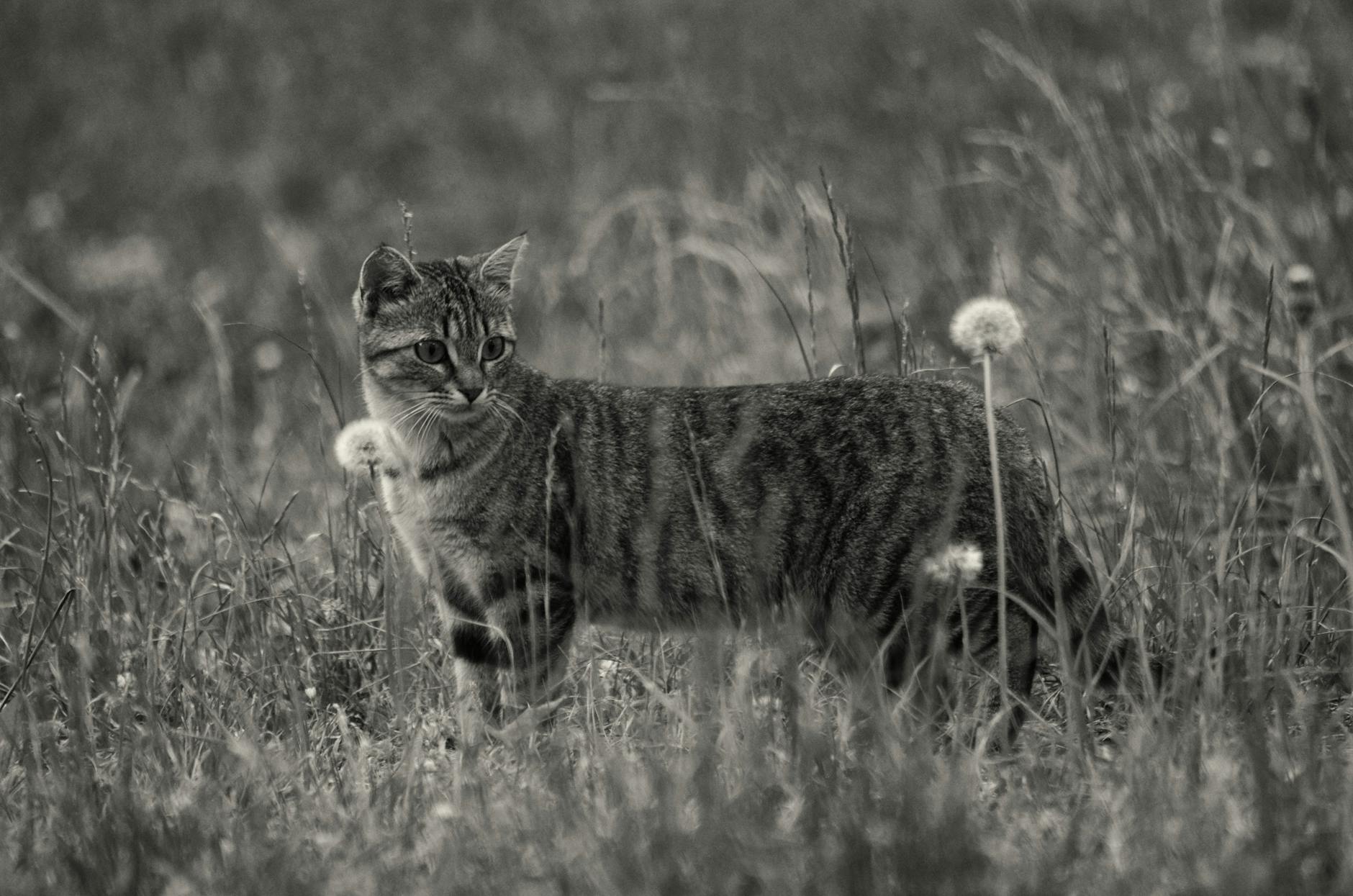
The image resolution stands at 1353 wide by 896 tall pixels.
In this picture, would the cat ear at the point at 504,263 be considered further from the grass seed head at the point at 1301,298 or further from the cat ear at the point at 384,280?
the grass seed head at the point at 1301,298

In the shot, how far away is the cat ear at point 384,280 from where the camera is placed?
4371mm

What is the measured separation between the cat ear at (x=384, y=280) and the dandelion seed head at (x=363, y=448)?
0.70 meters

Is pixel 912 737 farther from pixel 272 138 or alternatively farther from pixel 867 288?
pixel 272 138

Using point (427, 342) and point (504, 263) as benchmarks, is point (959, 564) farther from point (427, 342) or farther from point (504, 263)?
point (504, 263)

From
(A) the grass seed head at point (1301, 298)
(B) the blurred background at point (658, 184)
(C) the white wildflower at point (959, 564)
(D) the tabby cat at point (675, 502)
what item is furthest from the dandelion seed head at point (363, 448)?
(A) the grass seed head at point (1301, 298)

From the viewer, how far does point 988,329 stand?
3369 millimetres

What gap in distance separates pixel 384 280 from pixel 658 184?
17.4 feet

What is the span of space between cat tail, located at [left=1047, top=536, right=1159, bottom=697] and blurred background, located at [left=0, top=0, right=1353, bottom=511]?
0.47 metres

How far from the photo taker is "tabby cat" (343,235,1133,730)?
374 centimetres

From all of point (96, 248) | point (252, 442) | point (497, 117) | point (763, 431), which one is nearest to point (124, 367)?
point (252, 442)

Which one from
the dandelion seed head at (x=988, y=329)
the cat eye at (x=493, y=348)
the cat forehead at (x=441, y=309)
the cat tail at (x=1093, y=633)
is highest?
the cat forehead at (x=441, y=309)

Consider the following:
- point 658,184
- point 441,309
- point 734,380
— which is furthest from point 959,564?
point 658,184

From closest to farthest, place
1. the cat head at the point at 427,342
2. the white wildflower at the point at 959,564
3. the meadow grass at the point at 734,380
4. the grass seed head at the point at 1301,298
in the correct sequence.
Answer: the meadow grass at the point at 734,380, the white wildflower at the point at 959,564, the grass seed head at the point at 1301,298, the cat head at the point at 427,342

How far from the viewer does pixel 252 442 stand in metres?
7.45
